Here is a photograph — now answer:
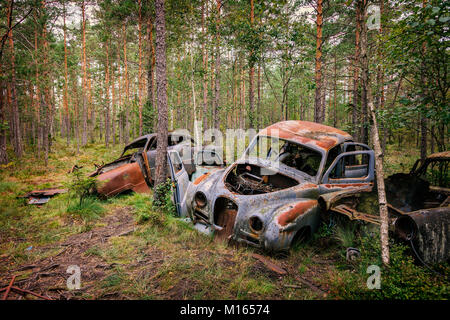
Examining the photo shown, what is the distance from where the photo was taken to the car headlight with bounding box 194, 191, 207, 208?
4.21m

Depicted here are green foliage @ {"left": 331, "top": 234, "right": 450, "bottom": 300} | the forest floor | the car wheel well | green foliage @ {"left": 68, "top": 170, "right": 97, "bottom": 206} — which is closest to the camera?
green foliage @ {"left": 331, "top": 234, "right": 450, "bottom": 300}

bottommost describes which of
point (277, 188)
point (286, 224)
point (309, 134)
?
point (286, 224)

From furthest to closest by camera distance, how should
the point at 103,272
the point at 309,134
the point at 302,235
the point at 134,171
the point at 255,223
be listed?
1. the point at 134,171
2. the point at 309,134
3. the point at 302,235
4. the point at 255,223
5. the point at 103,272

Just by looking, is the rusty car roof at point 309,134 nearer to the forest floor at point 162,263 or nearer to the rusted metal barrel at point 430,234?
the forest floor at point 162,263

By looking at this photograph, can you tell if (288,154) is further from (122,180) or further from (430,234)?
(122,180)

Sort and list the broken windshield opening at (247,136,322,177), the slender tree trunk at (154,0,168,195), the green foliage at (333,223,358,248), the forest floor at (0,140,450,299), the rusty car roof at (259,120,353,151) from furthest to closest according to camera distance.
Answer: the slender tree trunk at (154,0,168,195), the broken windshield opening at (247,136,322,177), the rusty car roof at (259,120,353,151), the green foliage at (333,223,358,248), the forest floor at (0,140,450,299)

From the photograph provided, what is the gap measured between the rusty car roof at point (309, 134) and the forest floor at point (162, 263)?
64.6 inches

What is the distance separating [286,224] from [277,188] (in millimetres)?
1135

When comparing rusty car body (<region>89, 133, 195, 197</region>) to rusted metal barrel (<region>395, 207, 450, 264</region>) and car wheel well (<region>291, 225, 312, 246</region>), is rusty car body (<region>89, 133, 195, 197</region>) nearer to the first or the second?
car wheel well (<region>291, 225, 312, 246</region>)

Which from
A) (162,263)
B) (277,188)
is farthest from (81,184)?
(277,188)

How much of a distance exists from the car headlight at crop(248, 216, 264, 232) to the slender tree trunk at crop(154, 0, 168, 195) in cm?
278

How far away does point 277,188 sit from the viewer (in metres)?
4.26

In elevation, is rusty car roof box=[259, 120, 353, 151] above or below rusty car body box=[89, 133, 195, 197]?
above

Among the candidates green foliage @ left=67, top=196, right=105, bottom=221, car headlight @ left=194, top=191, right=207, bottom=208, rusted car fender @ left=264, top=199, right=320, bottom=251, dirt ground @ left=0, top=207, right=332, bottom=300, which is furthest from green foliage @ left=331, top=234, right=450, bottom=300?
green foliage @ left=67, top=196, right=105, bottom=221
